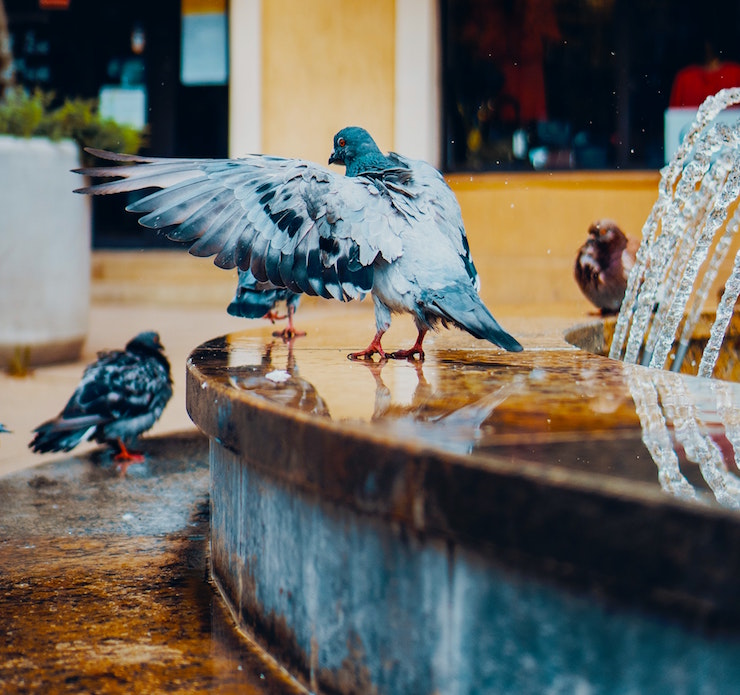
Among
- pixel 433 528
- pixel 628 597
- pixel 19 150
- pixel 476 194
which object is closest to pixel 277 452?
pixel 433 528

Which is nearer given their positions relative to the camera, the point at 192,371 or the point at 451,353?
the point at 192,371

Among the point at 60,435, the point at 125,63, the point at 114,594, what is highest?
the point at 125,63

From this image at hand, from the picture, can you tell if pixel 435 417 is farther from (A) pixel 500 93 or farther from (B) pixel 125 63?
(B) pixel 125 63

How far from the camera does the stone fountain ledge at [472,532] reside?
125 centimetres

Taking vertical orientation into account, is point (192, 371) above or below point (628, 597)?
above

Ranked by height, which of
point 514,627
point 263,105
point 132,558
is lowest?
point 132,558

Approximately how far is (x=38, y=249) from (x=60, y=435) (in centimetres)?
272

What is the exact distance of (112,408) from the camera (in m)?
3.82

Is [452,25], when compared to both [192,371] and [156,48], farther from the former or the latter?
[192,371]

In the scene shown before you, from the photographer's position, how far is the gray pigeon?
2602mm

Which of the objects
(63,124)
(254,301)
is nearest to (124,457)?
(254,301)

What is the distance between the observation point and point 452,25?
368 inches

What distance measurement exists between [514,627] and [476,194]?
7.92 metres

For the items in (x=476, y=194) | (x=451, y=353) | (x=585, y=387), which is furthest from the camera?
(x=476, y=194)
